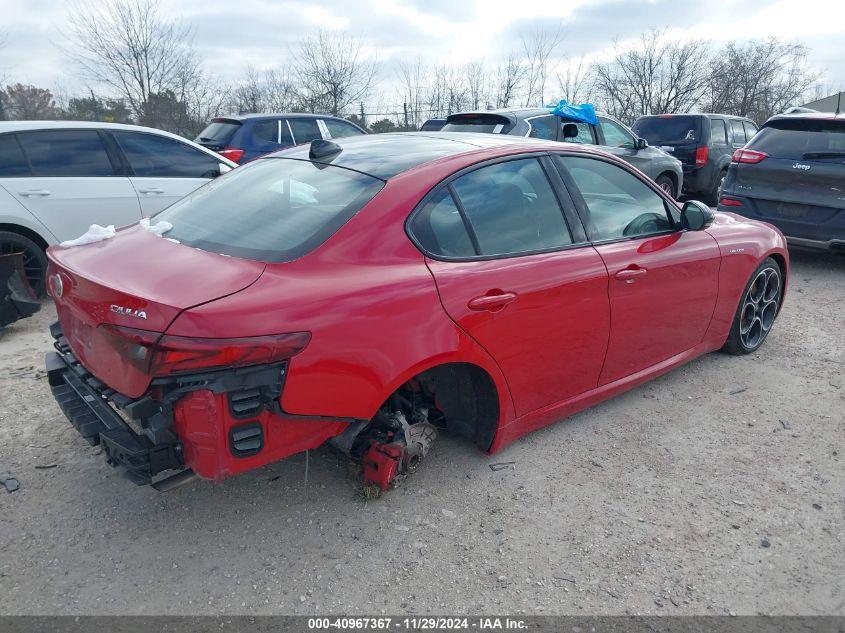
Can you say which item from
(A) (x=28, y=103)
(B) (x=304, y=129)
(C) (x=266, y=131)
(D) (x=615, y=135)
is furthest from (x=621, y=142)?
(A) (x=28, y=103)

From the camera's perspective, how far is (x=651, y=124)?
11.5 meters

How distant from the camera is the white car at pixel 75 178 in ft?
17.5

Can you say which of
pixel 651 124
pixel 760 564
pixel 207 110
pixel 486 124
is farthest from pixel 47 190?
pixel 207 110

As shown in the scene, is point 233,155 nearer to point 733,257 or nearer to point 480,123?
point 480,123

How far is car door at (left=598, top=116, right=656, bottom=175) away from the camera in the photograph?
8.65 m

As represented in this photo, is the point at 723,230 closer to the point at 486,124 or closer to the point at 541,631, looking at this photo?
the point at 541,631

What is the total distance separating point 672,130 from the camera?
11.0 metres

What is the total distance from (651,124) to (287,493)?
1074cm

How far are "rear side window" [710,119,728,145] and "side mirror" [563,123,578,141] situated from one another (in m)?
3.90

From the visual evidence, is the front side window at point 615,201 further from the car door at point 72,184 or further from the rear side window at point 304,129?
the rear side window at point 304,129

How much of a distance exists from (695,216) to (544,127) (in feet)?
14.9

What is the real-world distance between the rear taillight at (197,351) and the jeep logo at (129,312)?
0.16 feet

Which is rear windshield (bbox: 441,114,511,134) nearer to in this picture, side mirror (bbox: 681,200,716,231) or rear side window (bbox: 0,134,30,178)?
side mirror (bbox: 681,200,716,231)

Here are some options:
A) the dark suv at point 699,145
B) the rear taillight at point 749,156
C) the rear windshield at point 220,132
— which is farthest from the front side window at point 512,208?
the dark suv at point 699,145
